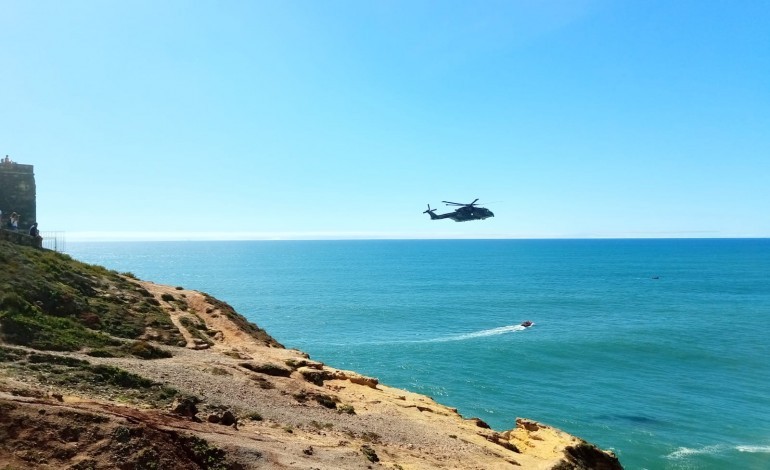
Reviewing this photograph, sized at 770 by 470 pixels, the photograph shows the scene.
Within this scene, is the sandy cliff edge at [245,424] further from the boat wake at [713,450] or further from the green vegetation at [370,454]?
the boat wake at [713,450]

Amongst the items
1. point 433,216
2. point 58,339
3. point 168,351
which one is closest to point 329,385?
point 168,351

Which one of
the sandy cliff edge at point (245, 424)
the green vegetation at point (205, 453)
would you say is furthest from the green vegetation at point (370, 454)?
the green vegetation at point (205, 453)

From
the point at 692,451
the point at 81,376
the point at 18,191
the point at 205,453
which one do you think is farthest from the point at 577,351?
the point at 18,191

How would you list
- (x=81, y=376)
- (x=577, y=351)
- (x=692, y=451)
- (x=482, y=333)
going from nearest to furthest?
(x=81, y=376) → (x=692, y=451) → (x=577, y=351) → (x=482, y=333)

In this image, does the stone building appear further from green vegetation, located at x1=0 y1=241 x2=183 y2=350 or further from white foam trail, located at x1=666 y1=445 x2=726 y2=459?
white foam trail, located at x1=666 y1=445 x2=726 y2=459

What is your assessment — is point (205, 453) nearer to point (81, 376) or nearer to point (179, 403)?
point (179, 403)

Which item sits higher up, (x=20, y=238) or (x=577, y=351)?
(x=20, y=238)

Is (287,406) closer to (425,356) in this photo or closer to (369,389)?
(369,389)
